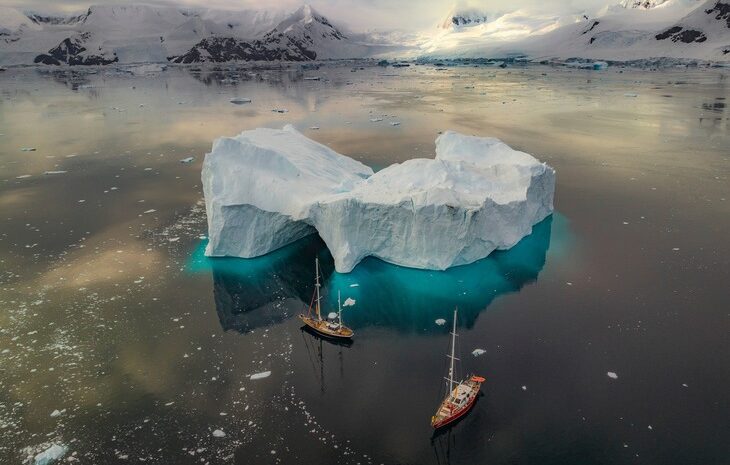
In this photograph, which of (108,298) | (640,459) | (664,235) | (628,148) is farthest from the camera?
(628,148)

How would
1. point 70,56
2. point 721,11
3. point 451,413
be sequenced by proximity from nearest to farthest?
point 451,413 → point 721,11 → point 70,56

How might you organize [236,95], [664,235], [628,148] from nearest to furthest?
[664,235]
[628,148]
[236,95]

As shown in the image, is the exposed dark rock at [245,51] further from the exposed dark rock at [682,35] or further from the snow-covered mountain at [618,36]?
the exposed dark rock at [682,35]

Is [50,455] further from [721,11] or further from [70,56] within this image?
[70,56]

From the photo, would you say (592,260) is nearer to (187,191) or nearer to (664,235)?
(664,235)

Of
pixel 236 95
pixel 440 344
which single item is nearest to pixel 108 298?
pixel 440 344

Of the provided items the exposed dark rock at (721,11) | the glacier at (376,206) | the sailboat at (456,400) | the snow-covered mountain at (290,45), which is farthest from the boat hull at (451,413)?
the snow-covered mountain at (290,45)

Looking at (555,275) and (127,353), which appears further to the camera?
(555,275)

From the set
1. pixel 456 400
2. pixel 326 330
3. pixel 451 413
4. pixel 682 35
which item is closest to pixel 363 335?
pixel 326 330
